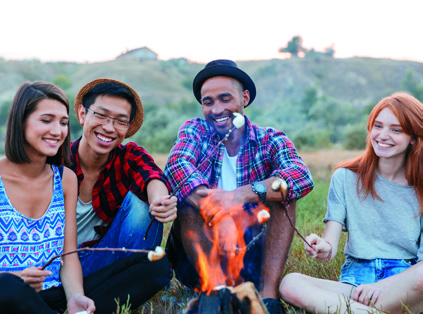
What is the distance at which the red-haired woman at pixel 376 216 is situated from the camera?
319cm

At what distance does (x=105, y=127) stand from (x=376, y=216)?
2.19 metres

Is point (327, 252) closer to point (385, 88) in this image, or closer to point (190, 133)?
point (190, 133)

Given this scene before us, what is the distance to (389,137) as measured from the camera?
11.3ft

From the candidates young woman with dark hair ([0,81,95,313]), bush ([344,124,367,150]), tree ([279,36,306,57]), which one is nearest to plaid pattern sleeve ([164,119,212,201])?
young woman with dark hair ([0,81,95,313])

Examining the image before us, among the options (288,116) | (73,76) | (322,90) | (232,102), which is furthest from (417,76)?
(232,102)

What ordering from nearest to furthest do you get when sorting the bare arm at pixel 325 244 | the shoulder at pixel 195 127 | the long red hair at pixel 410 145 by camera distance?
the bare arm at pixel 325 244 → the long red hair at pixel 410 145 → the shoulder at pixel 195 127

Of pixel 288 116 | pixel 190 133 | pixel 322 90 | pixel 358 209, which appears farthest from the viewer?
pixel 322 90

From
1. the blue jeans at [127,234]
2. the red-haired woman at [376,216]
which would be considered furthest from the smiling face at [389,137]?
the blue jeans at [127,234]

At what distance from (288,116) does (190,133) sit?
26991mm

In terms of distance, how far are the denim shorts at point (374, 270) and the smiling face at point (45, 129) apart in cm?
232

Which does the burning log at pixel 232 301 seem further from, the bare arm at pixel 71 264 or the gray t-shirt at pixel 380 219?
the gray t-shirt at pixel 380 219

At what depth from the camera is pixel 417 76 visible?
64.4 meters

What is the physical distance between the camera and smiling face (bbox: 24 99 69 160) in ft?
9.53

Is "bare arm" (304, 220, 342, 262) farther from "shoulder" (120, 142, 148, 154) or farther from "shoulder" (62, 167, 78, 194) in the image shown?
"shoulder" (62, 167, 78, 194)
